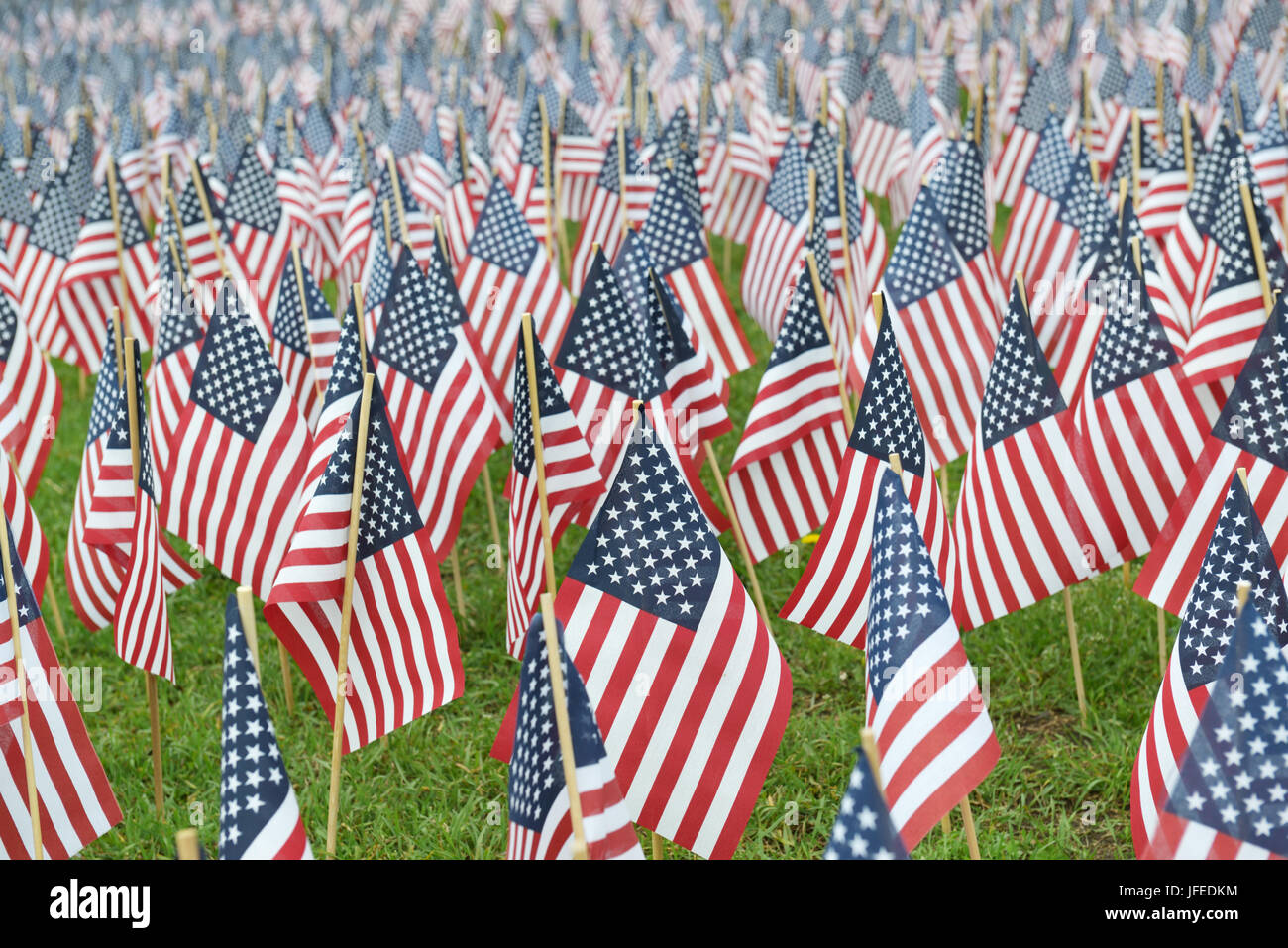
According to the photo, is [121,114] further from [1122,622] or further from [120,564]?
[1122,622]

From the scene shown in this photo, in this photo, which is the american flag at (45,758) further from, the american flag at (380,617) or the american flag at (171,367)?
the american flag at (171,367)

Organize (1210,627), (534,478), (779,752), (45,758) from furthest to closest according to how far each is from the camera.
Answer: (779,752) < (534,478) < (45,758) < (1210,627)

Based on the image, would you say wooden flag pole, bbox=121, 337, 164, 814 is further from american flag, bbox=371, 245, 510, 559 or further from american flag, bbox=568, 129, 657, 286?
american flag, bbox=568, 129, 657, 286

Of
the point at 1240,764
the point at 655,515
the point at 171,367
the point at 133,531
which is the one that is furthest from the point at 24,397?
the point at 1240,764

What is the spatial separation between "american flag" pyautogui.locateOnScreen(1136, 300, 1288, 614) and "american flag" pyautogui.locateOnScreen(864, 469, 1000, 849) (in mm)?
1617

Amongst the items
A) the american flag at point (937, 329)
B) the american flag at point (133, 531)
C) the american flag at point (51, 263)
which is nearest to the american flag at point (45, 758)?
the american flag at point (133, 531)

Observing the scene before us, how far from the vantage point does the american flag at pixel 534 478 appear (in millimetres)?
5961

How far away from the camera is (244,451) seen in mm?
6676

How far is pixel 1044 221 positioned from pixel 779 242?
1.91m

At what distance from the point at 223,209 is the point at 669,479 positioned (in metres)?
6.91

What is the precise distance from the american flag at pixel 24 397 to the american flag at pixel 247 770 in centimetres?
489

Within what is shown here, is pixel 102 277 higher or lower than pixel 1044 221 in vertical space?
lower

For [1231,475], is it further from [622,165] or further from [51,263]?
[51,263]

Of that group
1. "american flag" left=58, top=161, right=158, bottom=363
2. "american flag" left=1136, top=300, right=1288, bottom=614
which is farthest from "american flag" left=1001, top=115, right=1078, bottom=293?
"american flag" left=58, top=161, right=158, bottom=363
